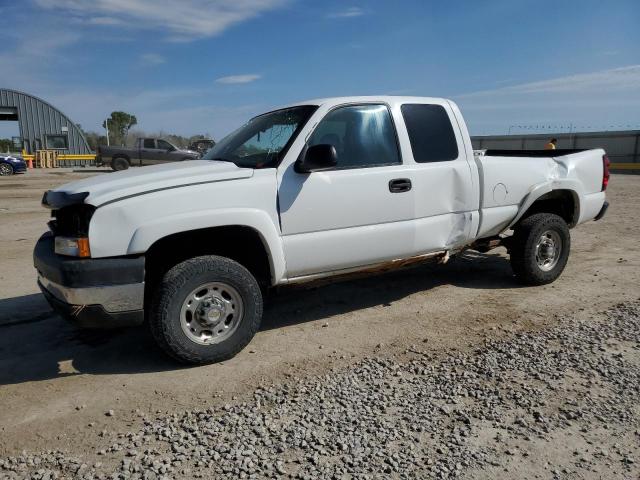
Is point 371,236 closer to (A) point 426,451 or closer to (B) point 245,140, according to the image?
(B) point 245,140

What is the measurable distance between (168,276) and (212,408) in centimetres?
98

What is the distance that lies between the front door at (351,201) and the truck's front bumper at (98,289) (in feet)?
3.82

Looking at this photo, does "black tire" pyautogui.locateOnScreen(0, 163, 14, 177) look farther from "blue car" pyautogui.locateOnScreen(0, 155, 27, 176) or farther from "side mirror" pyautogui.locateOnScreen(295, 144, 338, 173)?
"side mirror" pyautogui.locateOnScreen(295, 144, 338, 173)

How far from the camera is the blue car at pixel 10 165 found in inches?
984

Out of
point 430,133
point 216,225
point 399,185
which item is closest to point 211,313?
point 216,225

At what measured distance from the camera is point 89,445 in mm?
2832

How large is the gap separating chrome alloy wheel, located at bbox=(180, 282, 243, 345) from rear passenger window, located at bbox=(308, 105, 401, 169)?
1369mm

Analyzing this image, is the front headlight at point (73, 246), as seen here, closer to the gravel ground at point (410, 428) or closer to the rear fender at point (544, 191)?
the gravel ground at point (410, 428)

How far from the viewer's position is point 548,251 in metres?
5.72

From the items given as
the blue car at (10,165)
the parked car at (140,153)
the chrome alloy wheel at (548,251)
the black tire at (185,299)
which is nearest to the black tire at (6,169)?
the blue car at (10,165)

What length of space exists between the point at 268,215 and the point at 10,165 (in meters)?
26.2

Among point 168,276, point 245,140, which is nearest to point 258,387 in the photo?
point 168,276

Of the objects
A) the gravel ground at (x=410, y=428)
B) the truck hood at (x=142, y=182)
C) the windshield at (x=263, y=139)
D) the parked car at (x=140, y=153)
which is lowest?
the gravel ground at (x=410, y=428)

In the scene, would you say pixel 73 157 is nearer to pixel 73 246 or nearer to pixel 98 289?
pixel 73 246
